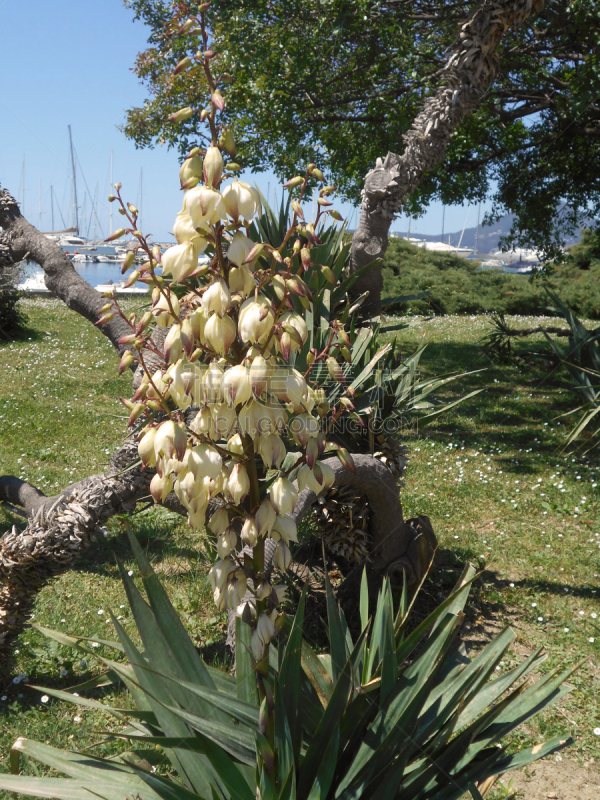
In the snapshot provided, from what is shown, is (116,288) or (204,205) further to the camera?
(116,288)

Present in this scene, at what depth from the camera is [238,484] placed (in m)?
1.37

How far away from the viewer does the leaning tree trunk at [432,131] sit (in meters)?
4.40

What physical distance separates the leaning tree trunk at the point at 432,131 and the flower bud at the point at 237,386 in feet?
10.4

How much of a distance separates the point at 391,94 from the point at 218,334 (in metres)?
8.23

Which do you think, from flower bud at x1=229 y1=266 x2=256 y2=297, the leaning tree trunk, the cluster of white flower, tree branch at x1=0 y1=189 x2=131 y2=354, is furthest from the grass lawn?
the leaning tree trunk

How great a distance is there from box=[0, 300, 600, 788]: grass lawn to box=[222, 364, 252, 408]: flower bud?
2.12ft

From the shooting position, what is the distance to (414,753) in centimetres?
188

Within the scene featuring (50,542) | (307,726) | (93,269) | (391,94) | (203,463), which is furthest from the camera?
(93,269)

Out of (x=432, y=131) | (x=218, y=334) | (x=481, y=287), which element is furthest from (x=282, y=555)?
(x=481, y=287)

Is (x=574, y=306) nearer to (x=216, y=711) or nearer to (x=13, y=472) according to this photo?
(x=13, y=472)

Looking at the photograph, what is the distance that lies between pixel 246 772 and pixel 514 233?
10.6m

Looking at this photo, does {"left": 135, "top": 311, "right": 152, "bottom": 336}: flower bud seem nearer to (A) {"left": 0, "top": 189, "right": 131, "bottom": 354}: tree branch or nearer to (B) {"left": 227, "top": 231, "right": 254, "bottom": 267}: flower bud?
(B) {"left": 227, "top": 231, "right": 254, "bottom": 267}: flower bud

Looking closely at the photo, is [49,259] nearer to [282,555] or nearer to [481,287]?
[282,555]

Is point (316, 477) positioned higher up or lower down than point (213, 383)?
lower down
